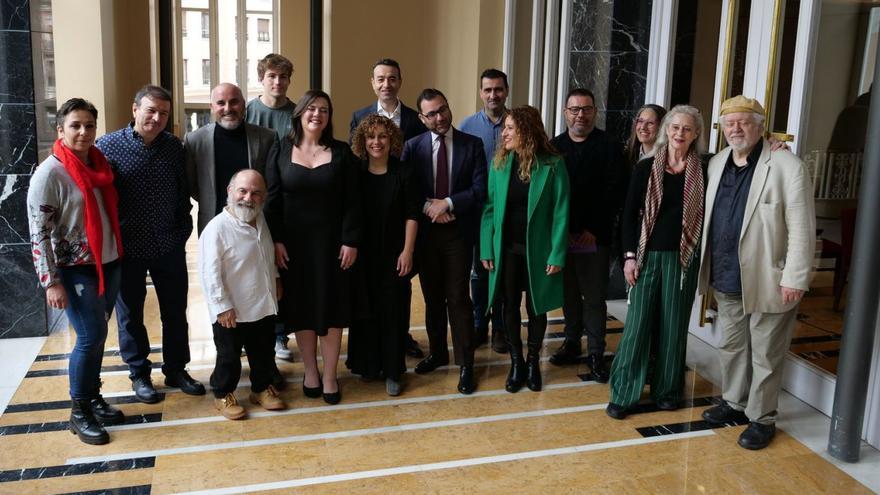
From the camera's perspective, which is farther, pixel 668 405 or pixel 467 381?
pixel 467 381

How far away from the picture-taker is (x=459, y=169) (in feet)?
13.0

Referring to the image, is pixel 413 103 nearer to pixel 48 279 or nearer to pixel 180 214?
pixel 180 214

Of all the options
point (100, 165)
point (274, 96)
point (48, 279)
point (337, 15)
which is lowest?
point (48, 279)

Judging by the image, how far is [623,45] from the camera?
5.30 metres

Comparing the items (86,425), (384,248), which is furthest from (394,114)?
(86,425)

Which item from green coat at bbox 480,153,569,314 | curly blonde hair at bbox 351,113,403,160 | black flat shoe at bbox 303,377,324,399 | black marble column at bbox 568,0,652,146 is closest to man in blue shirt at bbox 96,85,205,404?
black flat shoe at bbox 303,377,324,399

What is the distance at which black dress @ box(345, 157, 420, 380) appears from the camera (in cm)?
376

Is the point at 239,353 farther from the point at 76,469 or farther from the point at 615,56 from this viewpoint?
the point at 615,56

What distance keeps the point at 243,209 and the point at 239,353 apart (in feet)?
2.35

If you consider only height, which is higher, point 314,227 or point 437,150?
point 437,150

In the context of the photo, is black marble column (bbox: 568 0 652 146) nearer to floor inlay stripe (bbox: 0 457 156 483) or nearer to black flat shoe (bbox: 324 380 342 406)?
black flat shoe (bbox: 324 380 342 406)

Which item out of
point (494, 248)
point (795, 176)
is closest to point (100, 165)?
point (494, 248)

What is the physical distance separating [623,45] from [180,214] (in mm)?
3269

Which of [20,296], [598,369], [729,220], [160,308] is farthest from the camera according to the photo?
[20,296]
